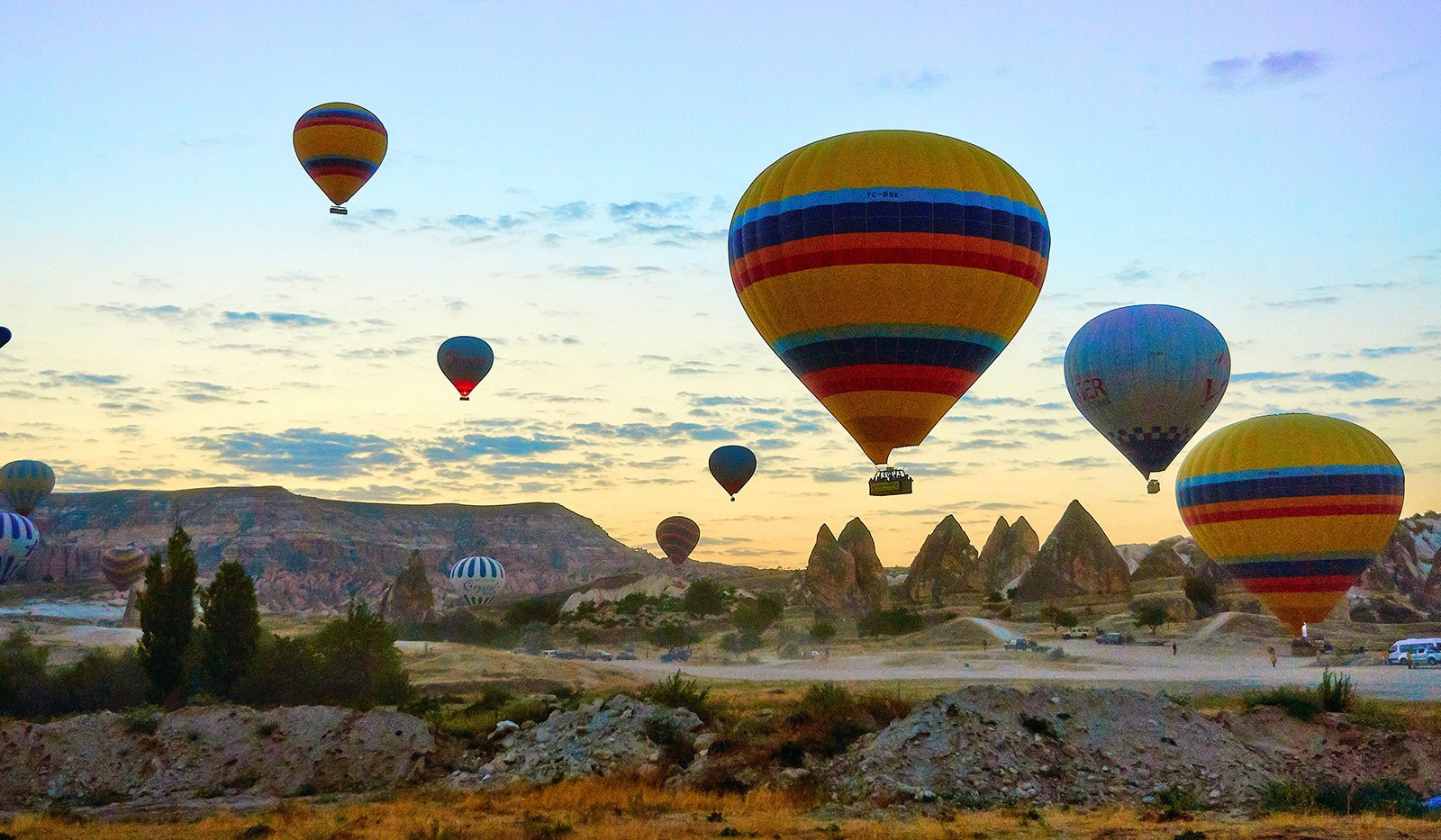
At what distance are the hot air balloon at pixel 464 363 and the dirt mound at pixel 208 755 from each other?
134 feet

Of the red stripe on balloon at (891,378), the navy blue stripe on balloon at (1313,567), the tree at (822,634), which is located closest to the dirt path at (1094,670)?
the navy blue stripe on balloon at (1313,567)

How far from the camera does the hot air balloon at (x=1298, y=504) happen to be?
1900 inches

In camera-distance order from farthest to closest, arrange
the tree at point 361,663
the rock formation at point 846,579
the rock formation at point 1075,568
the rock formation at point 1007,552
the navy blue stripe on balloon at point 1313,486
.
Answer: the rock formation at point 1007,552 → the rock formation at point 846,579 → the rock formation at point 1075,568 → the navy blue stripe on balloon at point 1313,486 → the tree at point 361,663

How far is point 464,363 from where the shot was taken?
75.4 metres

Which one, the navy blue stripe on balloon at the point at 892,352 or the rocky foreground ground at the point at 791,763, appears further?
the navy blue stripe on balloon at the point at 892,352

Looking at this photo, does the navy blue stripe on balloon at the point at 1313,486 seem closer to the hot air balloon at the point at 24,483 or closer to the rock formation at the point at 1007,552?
the rock formation at the point at 1007,552

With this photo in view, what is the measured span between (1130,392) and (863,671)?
2214 cm

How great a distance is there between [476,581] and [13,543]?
43860mm

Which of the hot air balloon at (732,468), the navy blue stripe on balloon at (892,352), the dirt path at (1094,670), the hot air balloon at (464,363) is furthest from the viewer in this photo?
the hot air balloon at (732,468)

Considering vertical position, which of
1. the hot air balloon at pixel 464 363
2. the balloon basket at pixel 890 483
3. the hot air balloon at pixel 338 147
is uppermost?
the hot air balloon at pixel 338 147

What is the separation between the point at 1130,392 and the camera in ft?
168

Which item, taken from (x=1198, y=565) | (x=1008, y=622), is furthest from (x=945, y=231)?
(x=1198, y=565)

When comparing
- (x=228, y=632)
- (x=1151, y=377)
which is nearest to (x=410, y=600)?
(x=228, y=632)

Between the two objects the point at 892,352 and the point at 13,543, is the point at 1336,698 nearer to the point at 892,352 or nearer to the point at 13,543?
the point at 892,352
